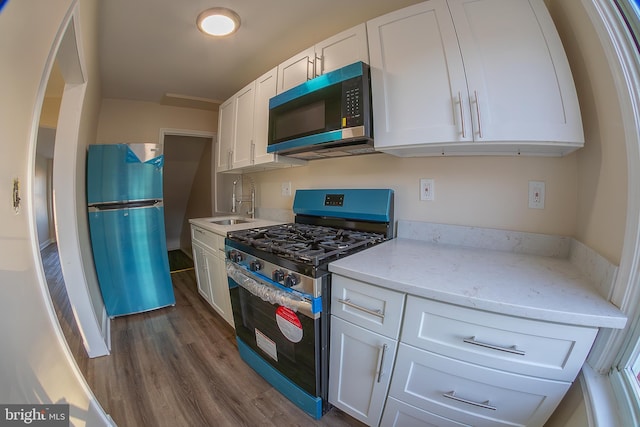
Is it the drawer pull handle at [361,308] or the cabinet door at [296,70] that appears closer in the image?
the drawer pull handle at [361,308]

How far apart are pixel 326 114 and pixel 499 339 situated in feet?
4.23

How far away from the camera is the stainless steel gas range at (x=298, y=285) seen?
1037mm

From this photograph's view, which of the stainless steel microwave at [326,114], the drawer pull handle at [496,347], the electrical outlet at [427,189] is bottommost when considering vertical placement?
the drawer pull handle at [496,347]

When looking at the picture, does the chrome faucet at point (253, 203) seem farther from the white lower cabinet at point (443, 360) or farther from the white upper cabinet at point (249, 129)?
the white lower cabinet at point (443, 360)

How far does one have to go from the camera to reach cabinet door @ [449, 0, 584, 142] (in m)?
0.88

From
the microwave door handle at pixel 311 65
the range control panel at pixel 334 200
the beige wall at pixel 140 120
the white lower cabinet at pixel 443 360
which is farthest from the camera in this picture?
the beige wall at pixel 140 120

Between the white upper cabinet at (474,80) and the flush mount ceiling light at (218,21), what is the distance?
0.92 m

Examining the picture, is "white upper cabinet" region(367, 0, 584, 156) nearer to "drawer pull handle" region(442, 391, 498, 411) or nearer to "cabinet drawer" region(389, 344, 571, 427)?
"cabinet drawer" region(389, 344, 571, 427)

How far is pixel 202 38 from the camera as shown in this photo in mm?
1677

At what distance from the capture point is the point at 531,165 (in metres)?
1.13

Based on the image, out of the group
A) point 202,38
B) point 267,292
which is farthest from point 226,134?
point 267,292

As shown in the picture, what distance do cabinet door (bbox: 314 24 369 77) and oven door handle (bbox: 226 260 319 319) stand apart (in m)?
1.35

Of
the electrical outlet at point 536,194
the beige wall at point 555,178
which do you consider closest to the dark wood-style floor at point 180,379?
the beige wall at point 555,178

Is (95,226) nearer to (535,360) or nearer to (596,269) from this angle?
(535,360)
